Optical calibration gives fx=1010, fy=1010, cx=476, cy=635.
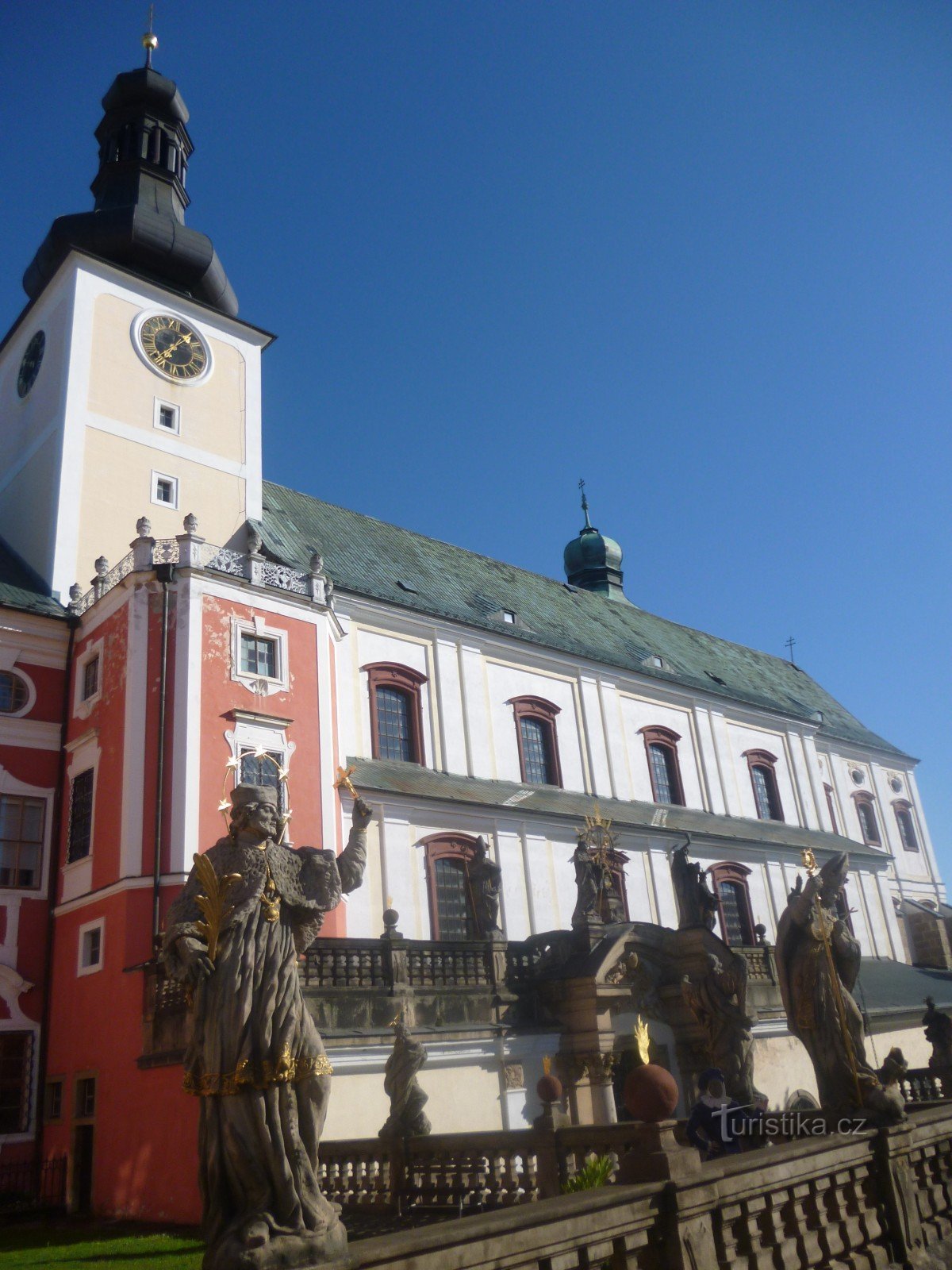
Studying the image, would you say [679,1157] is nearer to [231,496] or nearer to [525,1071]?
[525,1071]

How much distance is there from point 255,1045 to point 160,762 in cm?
1337

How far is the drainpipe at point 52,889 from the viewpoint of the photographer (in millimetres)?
17031

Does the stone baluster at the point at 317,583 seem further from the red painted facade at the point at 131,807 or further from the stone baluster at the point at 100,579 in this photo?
the stone baluster at the point at 100,579

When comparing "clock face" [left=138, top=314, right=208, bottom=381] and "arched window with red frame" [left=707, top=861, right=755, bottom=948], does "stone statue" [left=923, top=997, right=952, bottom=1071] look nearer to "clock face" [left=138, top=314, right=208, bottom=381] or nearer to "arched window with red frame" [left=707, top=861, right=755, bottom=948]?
"arched window with red frame" [left=707, top=861, right=755, bottom=948]

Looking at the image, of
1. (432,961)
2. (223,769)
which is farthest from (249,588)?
(432,961)

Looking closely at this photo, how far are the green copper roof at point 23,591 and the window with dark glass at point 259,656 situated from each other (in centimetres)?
423

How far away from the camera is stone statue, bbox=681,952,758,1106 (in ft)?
53.9

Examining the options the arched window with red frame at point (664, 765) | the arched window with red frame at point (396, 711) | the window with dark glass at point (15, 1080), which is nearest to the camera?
the window with dark glass at point (15, 1080)

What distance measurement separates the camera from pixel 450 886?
21.8 m

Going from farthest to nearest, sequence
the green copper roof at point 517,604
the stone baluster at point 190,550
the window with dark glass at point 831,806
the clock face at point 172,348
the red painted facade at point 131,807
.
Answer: the window with dark glass at point 831,806, the green copper roof at point 517,604, the clock face at point 172,348, the stone baluster at point 190,550, the red painted facade at point 131,807

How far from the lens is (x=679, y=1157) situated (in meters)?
5.64

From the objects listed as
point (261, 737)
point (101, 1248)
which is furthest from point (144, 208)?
point (101, 1248)

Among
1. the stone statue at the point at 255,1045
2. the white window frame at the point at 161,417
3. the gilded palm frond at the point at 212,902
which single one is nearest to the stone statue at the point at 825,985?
the stone statue at the point at 255,1045

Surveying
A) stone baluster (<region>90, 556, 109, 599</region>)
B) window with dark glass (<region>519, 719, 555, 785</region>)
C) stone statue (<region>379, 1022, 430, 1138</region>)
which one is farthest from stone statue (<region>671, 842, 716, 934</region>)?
stone baluster (<region>90, 556, 109, 599</region>)
